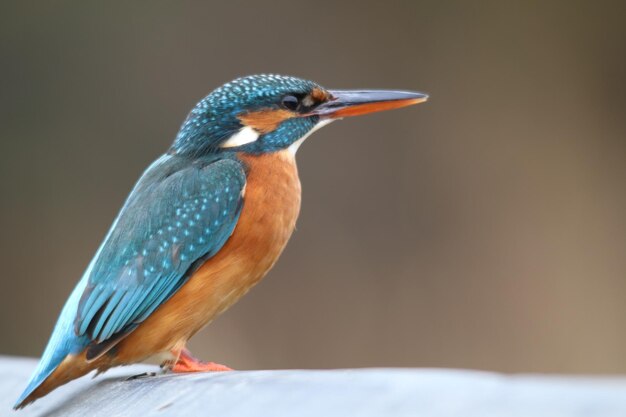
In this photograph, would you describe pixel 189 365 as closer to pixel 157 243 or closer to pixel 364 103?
pixel 157 243

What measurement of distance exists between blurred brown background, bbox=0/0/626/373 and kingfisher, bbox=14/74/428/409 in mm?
2147

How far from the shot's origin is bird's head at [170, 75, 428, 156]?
2.52 metres

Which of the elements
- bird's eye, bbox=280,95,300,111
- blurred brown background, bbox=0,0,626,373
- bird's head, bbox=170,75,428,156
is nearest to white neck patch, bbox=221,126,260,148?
bird's head, bbox=170,75,428,156

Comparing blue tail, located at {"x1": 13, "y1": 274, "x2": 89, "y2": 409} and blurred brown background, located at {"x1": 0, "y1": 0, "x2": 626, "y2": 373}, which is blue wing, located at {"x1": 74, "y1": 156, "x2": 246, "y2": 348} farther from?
blurred brown background, located at {"x1": 0, "y1": 0, "x2": 626, "y2": 373}

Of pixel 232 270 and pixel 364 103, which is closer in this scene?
pixel 232 270

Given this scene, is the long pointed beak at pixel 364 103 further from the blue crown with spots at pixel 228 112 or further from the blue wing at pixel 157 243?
the blue wing at pixel 157 243

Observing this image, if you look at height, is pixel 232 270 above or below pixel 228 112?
below

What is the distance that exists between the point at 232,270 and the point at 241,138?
369 millimetres

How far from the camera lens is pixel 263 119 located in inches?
100.0

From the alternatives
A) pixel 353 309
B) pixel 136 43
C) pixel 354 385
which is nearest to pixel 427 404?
pixel 354 385

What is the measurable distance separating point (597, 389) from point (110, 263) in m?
1.34

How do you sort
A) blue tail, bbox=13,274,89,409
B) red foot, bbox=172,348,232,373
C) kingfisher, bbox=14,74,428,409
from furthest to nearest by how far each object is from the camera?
red foot, bbox=172,348,232,373, kingfisher, bbox=14,74,428,409, blue tail, bbox=13,274,89,409

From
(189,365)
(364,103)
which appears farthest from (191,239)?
(364,103)

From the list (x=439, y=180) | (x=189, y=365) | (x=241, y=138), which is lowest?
(x=189, y=365)
